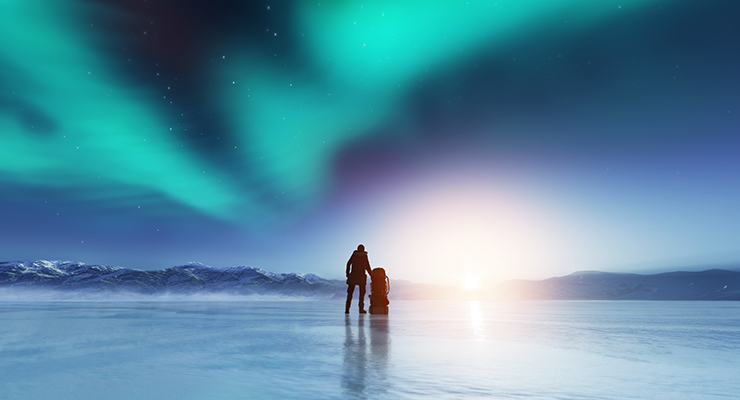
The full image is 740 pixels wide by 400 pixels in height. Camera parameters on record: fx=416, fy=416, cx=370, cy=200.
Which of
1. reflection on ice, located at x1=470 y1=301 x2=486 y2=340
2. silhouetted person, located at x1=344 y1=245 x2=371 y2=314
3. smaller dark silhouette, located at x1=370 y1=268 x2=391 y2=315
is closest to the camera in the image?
reflection on ice, located at x1=470 y1=301 x2=486 y2=340

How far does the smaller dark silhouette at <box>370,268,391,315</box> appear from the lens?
628 inches

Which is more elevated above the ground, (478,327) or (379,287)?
(379,287)

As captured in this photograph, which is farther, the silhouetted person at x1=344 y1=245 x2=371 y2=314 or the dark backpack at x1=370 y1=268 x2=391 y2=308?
the dark backpack at x1=370 y1=268 x2=391 y2=308

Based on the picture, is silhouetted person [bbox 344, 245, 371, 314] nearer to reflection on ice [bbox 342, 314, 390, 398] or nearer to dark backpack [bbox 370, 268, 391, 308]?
dark backpack [bbox 370, 268, 391, 308]

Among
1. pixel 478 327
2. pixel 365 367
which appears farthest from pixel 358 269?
pixel 365 367

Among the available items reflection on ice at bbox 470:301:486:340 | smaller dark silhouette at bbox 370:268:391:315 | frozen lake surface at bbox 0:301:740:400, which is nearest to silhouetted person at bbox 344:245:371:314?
smaller dark silhouette at bbox 370:268:391:315

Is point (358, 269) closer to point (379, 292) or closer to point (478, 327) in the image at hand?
point (379, 292)

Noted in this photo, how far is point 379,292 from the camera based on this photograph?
16.0 metres

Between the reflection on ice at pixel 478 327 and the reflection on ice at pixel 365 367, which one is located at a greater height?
the reflection on ice at pixel 365 367

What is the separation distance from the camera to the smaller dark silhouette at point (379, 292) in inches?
628

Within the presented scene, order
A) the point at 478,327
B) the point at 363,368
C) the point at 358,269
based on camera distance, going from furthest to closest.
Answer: the point at 358,269, the point at 478,327, the point at 363,368

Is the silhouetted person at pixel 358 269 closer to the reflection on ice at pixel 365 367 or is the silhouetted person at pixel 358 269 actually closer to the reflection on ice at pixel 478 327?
the reflection on ice at pixel 478 327

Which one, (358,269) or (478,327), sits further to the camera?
(358,269)

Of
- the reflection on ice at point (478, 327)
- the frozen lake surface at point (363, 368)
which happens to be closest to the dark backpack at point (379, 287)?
the reflection on ice at point (478, 327)
